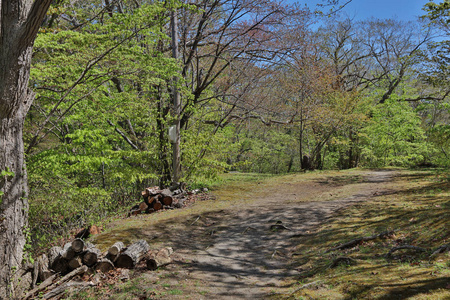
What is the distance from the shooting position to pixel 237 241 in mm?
6344

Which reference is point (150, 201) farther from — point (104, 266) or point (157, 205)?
point (104, 266)

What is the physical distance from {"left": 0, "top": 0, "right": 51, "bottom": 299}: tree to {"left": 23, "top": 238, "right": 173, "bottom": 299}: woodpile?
46 centimetres

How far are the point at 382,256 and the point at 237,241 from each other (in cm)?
295

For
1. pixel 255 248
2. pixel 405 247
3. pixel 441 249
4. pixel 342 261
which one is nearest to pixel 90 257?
pixel 255 248

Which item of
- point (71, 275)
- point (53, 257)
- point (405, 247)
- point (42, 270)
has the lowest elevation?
point (71, 275)

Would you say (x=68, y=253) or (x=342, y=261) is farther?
(x=68, y=253)

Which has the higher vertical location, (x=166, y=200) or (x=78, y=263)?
(x=166, y=200)

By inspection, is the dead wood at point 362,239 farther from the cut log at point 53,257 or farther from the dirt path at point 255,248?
the cut log at point 53,257

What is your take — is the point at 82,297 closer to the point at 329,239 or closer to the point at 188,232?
the point at 188,232

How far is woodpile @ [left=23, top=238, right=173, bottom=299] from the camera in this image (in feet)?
14.5

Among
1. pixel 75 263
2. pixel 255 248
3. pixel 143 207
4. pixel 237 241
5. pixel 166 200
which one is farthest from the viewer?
pixel 166 200

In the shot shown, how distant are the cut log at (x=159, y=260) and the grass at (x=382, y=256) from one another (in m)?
2.18

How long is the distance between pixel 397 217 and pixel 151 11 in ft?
24.8

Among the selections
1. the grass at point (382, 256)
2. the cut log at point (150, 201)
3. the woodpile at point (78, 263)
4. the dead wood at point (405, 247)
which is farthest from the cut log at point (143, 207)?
the dead wood at point (405, 247)
